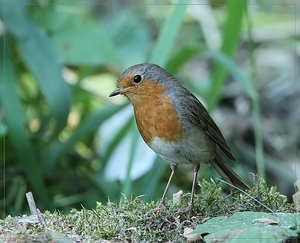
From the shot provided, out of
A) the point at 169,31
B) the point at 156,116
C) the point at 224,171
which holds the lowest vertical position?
the point at 224,171

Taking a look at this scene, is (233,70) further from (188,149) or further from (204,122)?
(188,149)

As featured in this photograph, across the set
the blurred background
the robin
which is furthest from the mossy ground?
the blurred background

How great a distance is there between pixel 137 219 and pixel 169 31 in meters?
1.81

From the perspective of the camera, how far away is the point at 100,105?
619 cm

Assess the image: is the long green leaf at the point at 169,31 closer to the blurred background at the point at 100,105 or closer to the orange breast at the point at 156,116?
the blurred background at the point at 100,105

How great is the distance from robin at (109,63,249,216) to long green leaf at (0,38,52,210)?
4.48ft

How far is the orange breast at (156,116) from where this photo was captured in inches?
143

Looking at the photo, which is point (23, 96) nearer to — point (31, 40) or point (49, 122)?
point (49, 122)

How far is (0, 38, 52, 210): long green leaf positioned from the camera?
15.8ft

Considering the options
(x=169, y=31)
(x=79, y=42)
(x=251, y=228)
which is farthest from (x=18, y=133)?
(x=251, y=228)

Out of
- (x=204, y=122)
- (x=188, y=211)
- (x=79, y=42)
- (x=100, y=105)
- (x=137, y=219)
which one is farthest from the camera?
(x=100, y=105)

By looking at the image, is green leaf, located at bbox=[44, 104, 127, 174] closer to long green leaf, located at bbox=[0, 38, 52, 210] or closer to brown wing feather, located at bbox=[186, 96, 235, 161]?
long green leaf, located at bbox=[0, 38, 52, 210]

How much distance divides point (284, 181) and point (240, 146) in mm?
573

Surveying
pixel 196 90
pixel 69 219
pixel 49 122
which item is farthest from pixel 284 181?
pixel 69 219
